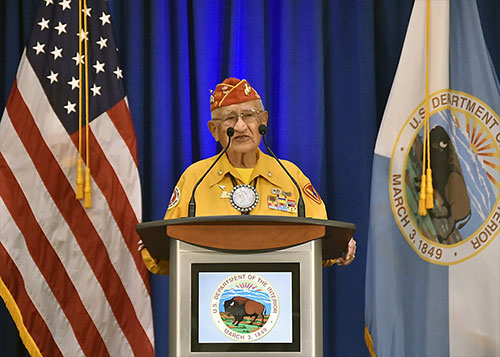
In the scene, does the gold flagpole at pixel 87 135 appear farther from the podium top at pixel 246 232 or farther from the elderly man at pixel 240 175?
the podium top at pixel 246 232

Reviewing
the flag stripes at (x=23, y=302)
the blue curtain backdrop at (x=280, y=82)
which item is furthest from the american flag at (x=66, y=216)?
the blue curtain backdrop at (x=280, y=82)

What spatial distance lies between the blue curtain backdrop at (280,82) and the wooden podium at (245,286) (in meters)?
1.87

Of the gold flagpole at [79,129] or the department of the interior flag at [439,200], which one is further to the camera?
the gold flagpole at [79,129]

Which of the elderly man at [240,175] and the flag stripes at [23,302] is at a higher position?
the elderly man at [240,175]

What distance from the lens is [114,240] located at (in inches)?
137

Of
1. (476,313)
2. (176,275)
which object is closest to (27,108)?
(176,275)

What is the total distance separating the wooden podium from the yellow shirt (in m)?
1.04

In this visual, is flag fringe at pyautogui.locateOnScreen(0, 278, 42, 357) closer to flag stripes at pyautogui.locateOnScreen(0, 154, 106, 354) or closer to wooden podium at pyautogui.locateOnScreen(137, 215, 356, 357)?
flag stripes at pyautogui.locateOnScreen(0, 154, 106, 354)

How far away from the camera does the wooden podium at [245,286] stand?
194 centimetres

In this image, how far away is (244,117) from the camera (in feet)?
10.5

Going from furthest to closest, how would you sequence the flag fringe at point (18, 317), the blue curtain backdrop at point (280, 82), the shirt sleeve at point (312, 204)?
the blue curtain backdrop at point (280, 82), the flag fringe at point (18, 317), the shirt sleeve at point (312, 204)

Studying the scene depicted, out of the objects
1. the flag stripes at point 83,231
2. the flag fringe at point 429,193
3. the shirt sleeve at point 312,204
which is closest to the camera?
the shirt sleeve at point 312,204

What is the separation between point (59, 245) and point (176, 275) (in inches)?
63.1

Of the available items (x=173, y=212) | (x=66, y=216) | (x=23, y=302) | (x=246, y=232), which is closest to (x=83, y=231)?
(x=66, y=216)
